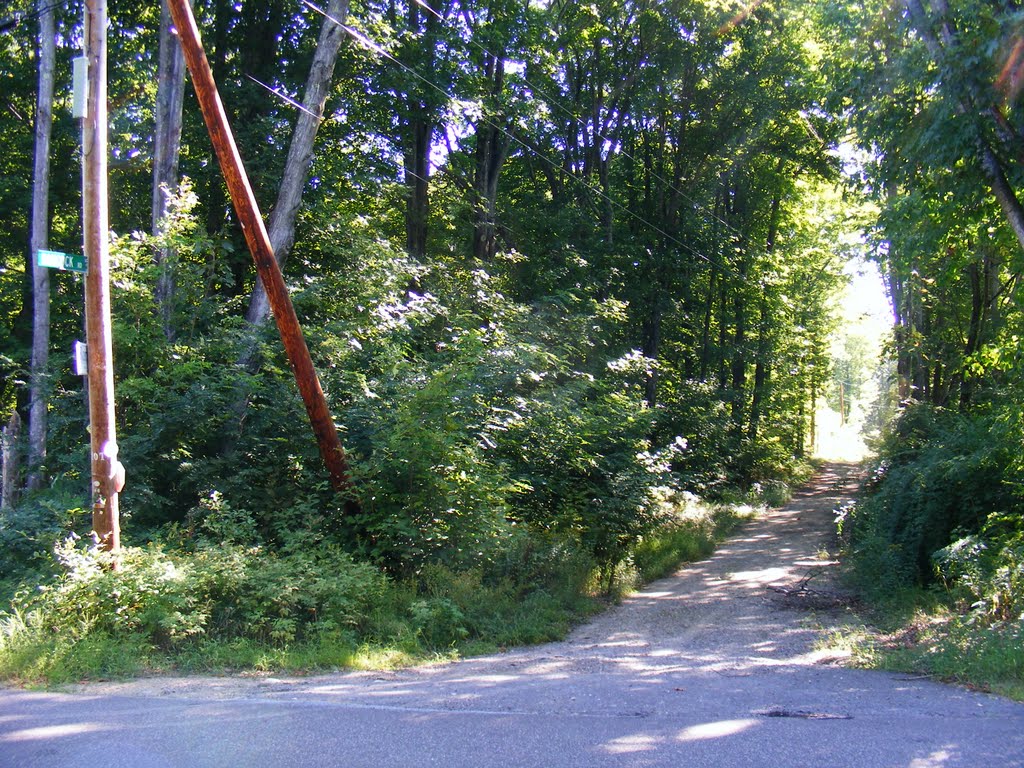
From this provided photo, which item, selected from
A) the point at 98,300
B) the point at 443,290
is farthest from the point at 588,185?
the point at 98,300

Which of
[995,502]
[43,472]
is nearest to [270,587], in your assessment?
[43,472]

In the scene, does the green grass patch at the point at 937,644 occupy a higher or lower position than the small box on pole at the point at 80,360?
lower

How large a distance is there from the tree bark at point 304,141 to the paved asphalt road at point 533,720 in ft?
34.0

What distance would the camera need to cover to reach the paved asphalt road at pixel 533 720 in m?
4.95

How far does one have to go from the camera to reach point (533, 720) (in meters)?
5.83

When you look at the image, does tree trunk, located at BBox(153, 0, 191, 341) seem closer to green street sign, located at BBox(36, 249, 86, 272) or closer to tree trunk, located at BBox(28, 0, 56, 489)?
tree trunk, located at BBox(28, 0, 56, 489)

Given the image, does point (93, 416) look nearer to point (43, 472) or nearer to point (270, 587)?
point (270, 587)

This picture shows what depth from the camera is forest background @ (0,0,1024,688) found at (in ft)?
34.2

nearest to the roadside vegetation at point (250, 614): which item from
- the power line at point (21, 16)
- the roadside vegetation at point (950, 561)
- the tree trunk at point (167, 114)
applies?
the roadside vegetation at point (950, 561)

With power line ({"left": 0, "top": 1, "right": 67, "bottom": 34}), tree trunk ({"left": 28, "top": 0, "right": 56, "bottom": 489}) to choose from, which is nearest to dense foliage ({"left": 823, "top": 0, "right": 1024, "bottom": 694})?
power line ({"left": 0, "top": 1, "right": 67, "bottom": 34})

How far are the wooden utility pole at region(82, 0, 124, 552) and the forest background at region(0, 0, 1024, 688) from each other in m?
0.73

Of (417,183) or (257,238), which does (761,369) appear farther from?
(257,238)

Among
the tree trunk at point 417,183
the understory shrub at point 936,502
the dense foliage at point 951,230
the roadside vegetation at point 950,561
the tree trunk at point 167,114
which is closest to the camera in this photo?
the roadside vegetation at point 950,561

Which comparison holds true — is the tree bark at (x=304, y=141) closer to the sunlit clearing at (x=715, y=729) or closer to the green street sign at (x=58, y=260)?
the green street sign at (x=58, y=260)
